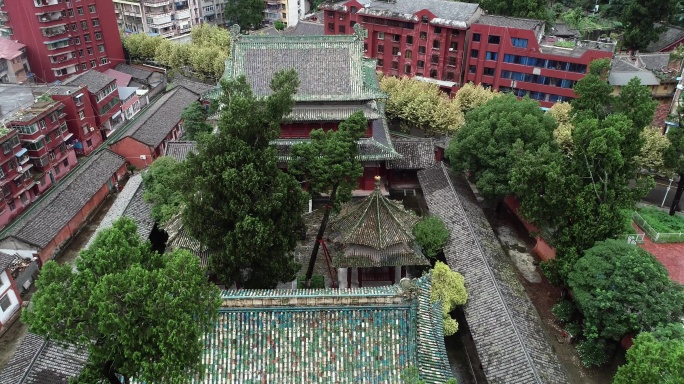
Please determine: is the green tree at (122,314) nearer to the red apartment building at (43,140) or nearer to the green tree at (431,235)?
the green tree at (431,235)

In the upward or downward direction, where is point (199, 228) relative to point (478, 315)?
upward

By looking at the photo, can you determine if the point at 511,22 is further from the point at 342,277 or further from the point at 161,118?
the point at 342,277

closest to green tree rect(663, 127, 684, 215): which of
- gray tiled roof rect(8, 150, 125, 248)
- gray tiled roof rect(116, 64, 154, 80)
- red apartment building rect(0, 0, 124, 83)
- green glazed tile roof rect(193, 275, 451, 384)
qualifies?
green glazed tile roof rect(193, 275, 451, 384)

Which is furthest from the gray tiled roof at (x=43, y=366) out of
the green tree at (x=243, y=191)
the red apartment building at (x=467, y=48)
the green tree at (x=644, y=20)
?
the green tree at (x=644, y=20)

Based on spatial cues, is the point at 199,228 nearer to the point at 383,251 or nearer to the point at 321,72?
the point at 383,251

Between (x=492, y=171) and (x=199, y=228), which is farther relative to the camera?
(x=492, y=171)

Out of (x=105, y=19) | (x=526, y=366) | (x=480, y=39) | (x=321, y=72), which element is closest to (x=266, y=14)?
(x=105, y=19)

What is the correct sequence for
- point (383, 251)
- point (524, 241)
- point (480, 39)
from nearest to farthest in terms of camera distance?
point (383, 251)
point (524, 241)
point (480, 39)

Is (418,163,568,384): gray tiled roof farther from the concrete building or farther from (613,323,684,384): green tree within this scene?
the concrete building

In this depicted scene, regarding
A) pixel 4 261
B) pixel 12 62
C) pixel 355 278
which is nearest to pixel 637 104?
pixel 355 278
